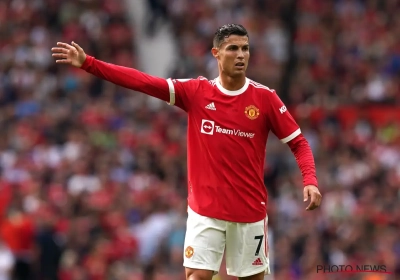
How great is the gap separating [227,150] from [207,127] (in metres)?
0.26

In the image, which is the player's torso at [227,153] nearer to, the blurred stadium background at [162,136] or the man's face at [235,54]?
the man's face at [235,54]

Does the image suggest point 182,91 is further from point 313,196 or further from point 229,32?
point 313,196

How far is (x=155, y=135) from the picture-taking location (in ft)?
58.4

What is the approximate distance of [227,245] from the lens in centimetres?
912

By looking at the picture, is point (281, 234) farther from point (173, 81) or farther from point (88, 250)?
point (173, 81)

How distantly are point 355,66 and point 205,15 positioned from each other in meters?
3.36

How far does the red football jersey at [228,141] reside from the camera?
29.5ft

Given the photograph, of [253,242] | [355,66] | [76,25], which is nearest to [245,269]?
[253,242]

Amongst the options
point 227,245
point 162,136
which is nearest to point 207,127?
point 227,245

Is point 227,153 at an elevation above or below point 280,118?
below

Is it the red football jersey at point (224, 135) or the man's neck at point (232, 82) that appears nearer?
the red football jersey at point (224, 135)
